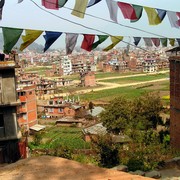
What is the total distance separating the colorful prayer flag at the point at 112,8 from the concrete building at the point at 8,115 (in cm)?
813

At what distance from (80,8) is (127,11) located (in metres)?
1.41

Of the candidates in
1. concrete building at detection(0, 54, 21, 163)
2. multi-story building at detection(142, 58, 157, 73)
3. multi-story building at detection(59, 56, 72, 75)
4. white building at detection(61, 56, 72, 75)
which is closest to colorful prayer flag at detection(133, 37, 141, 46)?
concrete building at detection(0, 54, 21, 163)

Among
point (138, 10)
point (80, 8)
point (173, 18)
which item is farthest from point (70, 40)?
point (173, 18)

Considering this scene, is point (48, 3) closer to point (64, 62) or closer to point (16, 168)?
point (16, 168)

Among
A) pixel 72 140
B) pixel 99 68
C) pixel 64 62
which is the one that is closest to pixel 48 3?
pixel 72 140

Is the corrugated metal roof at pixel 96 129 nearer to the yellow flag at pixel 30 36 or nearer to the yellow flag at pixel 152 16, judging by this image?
the yellow flag at pixel 152 16

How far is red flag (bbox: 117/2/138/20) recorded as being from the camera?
7.24 meters

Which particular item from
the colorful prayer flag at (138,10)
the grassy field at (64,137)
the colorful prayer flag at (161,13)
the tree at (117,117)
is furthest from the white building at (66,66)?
the colorful prayer flag at (138,10)

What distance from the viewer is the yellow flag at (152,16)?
25.3 feet

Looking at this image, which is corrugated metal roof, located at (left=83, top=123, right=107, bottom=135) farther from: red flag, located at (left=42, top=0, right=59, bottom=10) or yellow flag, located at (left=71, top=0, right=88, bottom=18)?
red flag, located at (left=42, top=0, right=59, bottom=10)

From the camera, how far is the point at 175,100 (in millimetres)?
14023

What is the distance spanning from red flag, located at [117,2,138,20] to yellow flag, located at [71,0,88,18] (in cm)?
98

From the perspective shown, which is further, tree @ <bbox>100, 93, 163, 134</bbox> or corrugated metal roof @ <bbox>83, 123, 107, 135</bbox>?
corrugated metal roof @ <bbox>83, 123, 107, 135</bbox>

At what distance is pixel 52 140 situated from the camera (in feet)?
84.8
